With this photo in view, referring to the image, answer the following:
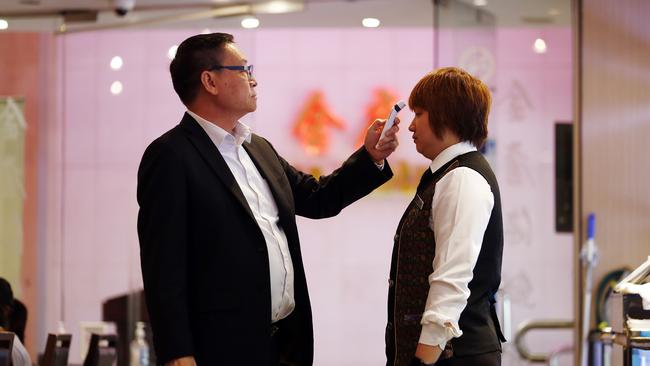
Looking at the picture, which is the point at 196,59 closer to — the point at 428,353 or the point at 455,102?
the point at 455,102

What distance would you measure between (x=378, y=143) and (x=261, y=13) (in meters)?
3.24

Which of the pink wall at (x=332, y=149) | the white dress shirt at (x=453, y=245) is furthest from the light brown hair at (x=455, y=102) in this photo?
the pink wall at (x=332, y=149)

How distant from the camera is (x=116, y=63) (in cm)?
643

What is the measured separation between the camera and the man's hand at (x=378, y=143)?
121 inches

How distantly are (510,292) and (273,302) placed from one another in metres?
3.59

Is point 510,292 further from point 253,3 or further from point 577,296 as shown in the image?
point 253,3

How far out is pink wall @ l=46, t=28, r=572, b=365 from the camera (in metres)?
6.13

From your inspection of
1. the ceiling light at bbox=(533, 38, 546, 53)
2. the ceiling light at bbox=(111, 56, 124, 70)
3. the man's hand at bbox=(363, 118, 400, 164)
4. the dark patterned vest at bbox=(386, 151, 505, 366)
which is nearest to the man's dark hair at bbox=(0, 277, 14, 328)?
the man's hand at bbox=(363, 118, 400, 164)

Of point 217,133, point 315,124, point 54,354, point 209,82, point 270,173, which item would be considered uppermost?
point 315,124

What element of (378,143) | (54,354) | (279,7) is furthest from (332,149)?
(378,143)

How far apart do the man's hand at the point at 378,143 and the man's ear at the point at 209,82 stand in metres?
0.48

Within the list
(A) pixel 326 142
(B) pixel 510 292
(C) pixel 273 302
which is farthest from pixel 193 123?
(B) pixel 510 292

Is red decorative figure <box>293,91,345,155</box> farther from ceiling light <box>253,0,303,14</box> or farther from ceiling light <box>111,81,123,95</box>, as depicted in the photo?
ceiling light <box>111,81,123,95</box>

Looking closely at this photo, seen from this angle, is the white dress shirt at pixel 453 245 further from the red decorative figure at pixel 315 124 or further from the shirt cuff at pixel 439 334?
the red decorative figure at pixel 315 124
